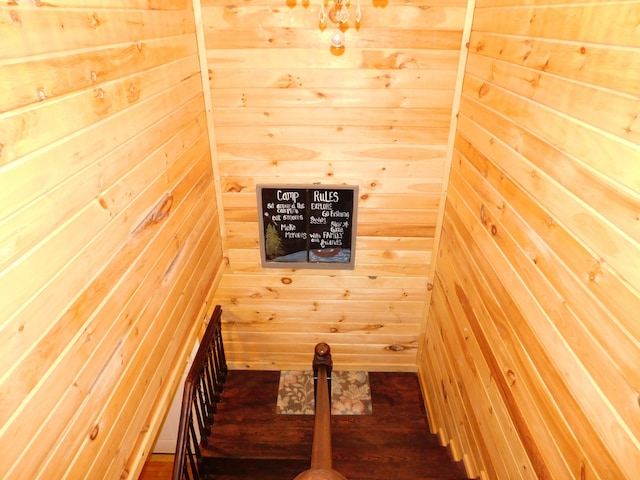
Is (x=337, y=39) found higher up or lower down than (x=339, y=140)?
higher up

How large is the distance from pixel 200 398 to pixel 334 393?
52.0 inches

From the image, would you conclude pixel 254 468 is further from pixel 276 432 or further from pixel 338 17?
pixel 338 17

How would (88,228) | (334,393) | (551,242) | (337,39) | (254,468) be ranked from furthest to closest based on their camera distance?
(334,393)
(254,468)
(337,39)
(551,242)
(88,228)

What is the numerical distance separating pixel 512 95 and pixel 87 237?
1.85 m

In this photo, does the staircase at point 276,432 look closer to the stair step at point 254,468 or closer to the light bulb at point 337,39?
the stair step at point 254,468

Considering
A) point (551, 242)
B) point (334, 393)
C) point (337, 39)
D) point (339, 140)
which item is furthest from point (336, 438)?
point (337, 39)

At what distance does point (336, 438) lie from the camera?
3186 millimetres

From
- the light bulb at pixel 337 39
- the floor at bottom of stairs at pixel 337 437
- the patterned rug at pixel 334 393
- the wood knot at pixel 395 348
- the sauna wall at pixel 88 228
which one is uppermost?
the light bulb at pixel 337 39

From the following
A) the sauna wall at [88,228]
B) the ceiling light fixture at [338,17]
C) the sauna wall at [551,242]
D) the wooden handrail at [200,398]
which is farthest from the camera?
the ceiling light fixture at [338,17]

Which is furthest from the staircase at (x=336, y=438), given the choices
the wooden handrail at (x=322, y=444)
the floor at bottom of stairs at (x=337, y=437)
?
the wooden handrail at (x=322, y=444)

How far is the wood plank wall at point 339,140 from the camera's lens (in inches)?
100

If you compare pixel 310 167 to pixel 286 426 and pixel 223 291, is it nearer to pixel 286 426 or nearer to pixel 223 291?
pixel 223 291

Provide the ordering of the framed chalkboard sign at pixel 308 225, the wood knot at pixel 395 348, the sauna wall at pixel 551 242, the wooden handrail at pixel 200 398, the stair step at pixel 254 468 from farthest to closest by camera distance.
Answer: the wood knot at pixel 395 348, the framed chalkboard sign at pixel 308 225, the stair step at pixel 254 468, the wooden handrail at pixel 200 398, the sauna wall at pixel 551 242

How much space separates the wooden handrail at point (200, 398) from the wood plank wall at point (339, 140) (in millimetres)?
380
